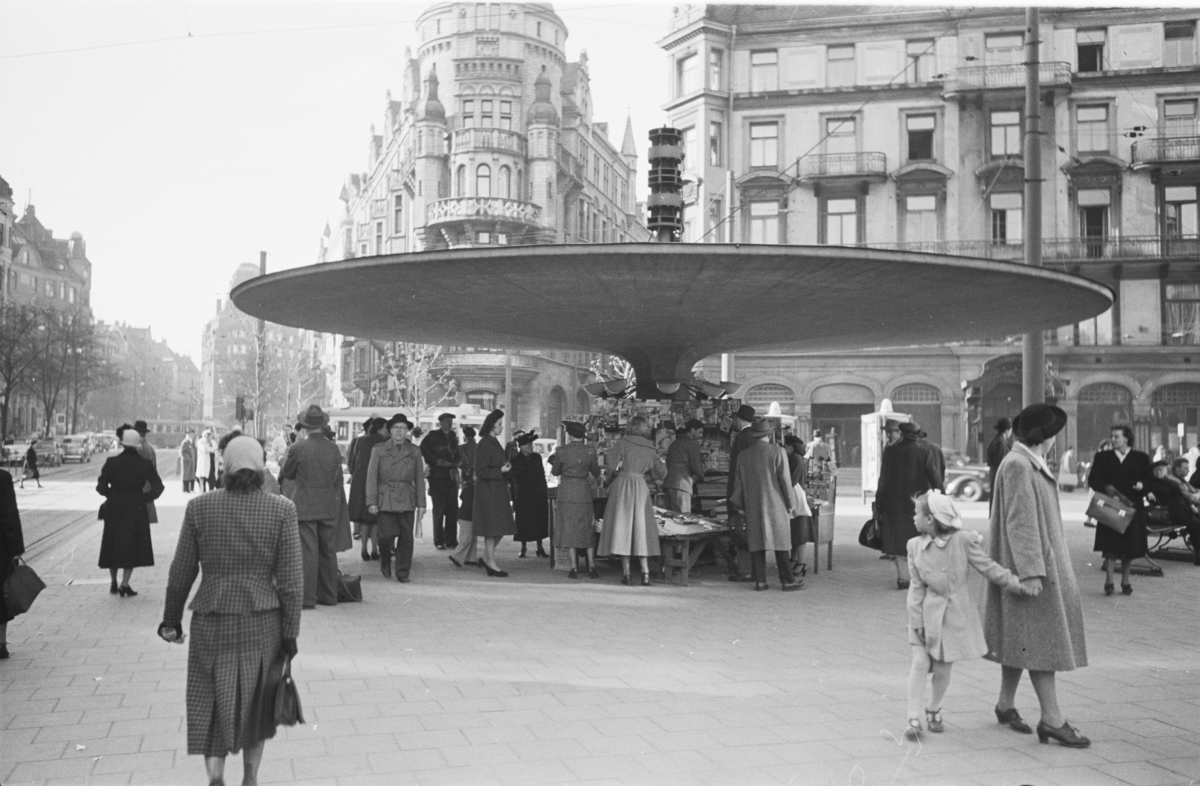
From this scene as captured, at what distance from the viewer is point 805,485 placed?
14344mm

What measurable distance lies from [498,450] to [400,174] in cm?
5571

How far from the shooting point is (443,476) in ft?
51.6

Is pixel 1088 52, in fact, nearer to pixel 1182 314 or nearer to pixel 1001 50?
pixel 1001 50

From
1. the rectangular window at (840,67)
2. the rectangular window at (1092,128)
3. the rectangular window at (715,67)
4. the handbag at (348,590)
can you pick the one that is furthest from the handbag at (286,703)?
the rectangular window at (1092,128)

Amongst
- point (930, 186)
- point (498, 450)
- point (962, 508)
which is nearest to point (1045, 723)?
point (498, 450)

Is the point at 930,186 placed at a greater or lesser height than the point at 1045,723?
greater

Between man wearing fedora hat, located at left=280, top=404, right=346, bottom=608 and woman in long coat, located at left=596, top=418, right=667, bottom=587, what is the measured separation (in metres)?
3.03

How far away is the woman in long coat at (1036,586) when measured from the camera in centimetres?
586

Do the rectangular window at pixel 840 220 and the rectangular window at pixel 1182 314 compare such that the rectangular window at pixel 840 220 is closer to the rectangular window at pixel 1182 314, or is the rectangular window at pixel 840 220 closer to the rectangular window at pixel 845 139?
the rectangular window at pixel 845 139

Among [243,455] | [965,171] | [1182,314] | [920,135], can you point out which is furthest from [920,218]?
[243,455]

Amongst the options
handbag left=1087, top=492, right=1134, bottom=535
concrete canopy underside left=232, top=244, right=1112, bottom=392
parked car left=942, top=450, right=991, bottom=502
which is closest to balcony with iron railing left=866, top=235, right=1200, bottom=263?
parked car left=942, top=450, right=991, bottom=502

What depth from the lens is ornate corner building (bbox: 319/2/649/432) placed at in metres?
54.8

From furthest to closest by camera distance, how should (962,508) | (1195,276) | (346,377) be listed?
(346,377)
(1195,276)
(962,508)

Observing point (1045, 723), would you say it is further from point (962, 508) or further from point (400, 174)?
point (400, 174)
